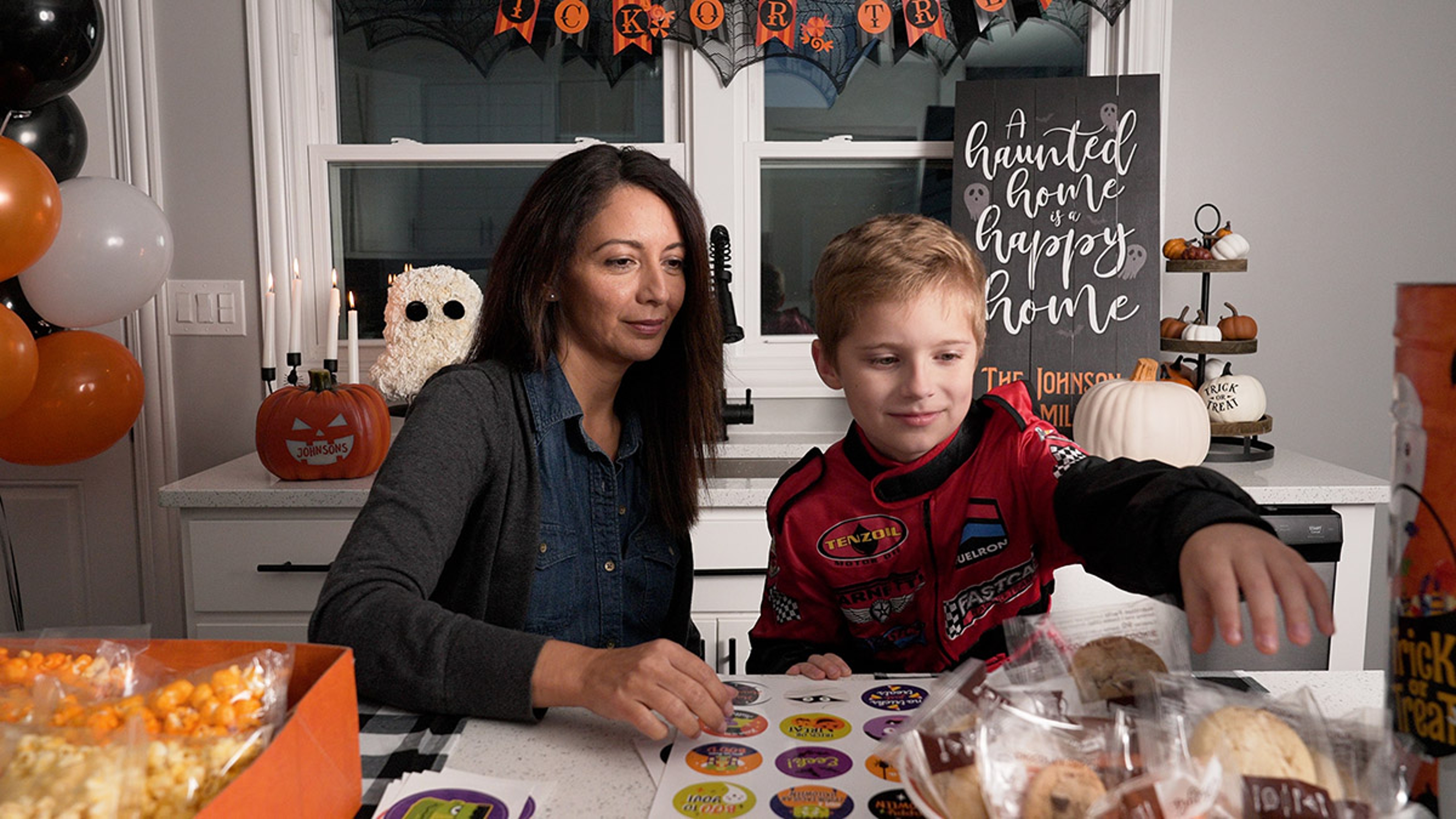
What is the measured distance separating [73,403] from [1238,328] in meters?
2.39

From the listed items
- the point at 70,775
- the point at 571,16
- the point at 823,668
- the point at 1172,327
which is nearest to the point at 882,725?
the point at 823,668

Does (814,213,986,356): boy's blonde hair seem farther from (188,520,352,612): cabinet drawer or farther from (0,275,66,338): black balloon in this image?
(0,275,66,338): black balloon

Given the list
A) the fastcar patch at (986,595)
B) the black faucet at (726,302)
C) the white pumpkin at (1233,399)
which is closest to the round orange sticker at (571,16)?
the black faucet at (726,302)

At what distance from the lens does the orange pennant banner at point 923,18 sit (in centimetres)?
231

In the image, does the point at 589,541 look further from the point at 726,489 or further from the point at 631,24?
the point at 631,24

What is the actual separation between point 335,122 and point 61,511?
1.17 m

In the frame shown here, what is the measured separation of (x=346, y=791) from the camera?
0.60m

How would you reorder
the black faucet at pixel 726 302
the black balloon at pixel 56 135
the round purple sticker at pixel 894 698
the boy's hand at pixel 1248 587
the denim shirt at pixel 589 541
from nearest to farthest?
the boy's hand at pixel 1248 587 → the round purple sticker at pixel 894 698 → the denim shirt at pixel 589 541 → the black balloon at pixel 56 135 → the black faucet at pixel 726 302

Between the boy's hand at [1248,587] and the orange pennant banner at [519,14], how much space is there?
2.07 meters

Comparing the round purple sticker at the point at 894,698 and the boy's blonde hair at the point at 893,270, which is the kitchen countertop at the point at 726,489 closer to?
the boy's blonde hair at the point at 893,270

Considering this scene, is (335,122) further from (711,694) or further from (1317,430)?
(1317,430)

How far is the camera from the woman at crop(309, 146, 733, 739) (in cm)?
107

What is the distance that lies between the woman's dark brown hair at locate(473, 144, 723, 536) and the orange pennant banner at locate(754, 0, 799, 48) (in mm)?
1184

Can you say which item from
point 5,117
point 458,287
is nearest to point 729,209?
point 458,287
